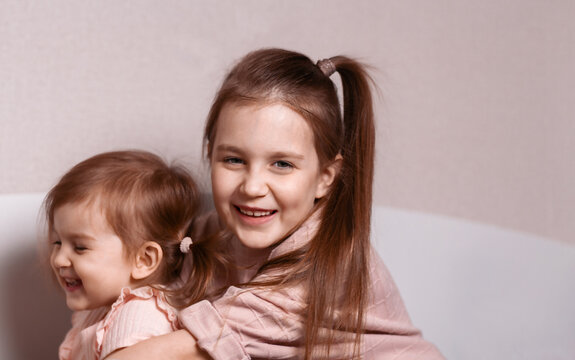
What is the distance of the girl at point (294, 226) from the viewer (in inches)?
33.8

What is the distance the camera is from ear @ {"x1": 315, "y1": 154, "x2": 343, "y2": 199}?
39.7 inches

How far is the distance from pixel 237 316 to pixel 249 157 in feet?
0.70

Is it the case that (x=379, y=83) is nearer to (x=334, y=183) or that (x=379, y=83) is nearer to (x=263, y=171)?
(x=334, y=183)

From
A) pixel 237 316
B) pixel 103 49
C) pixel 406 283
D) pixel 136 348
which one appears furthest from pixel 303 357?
pixel 103 49

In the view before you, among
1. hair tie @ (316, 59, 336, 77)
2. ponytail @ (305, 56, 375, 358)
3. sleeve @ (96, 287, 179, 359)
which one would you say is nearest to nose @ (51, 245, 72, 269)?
sleeve @ (96, 287, 179, 359)

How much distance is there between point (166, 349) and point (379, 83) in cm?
94

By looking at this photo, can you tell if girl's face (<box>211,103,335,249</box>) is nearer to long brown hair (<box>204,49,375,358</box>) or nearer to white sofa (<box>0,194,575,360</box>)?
long brown hair (<box>204,49,375,358</box>)

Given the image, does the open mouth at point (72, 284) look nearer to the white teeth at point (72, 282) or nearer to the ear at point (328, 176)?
the white teeth at point (72, 282)

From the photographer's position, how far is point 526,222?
6.09 feet

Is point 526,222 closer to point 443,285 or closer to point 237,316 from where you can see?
point 443,285

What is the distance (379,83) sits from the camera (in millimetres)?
1572

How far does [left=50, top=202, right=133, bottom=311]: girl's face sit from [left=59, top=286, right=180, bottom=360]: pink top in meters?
0.05

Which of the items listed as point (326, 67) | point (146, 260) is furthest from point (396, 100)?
point (146, 260)

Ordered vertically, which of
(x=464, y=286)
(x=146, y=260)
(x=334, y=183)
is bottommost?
(x=464, y=286)
